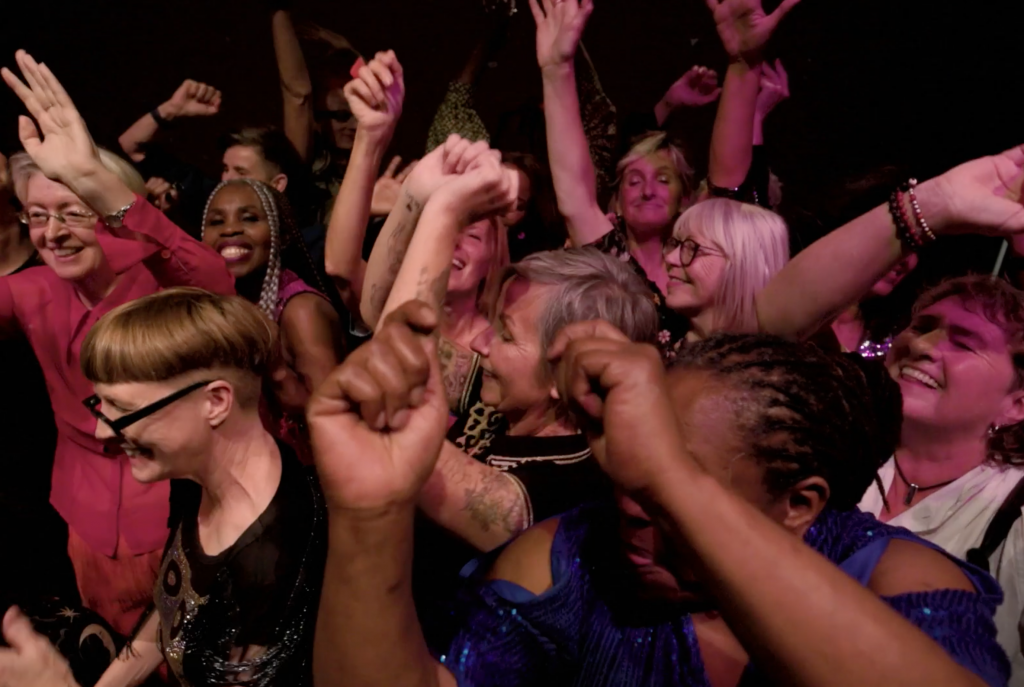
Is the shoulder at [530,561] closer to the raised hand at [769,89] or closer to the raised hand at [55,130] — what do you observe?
the raised hand at [55,130]

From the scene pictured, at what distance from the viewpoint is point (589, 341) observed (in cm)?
76

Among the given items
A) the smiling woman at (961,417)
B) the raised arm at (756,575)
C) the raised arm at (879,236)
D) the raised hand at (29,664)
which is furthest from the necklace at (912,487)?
the raised hand at (29,664)

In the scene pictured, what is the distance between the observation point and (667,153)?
2.64 m

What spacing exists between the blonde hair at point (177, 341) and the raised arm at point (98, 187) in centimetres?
41

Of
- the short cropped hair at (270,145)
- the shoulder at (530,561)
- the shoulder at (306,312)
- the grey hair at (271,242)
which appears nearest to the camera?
the shoulder at (530,561)

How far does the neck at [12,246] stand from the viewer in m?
2.32

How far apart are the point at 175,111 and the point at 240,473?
226 cm

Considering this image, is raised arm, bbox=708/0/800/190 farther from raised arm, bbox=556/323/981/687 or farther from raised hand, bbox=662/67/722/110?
raised arm, bbox=556/323/981/687

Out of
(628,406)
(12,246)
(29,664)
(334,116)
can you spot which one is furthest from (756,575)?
(334,116)

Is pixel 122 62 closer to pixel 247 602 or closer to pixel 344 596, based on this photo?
pixel 247 602

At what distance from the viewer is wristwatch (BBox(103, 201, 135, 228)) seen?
5.54ft

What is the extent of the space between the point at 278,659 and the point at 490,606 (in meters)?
0.41

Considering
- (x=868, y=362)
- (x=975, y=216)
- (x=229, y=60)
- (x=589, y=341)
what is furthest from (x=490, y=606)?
(x=229, y=60)

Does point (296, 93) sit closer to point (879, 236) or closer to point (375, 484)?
point (879, 236)
